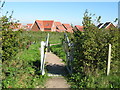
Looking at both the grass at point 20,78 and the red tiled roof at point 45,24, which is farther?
the red tiled roof at point 45,24

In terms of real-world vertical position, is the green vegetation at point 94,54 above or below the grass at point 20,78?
above

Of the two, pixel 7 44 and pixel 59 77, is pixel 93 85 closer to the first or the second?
pixel 59 77

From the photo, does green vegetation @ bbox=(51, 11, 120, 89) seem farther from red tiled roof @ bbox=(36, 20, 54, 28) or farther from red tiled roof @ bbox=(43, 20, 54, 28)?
red tiled roof @ bbox=(43, 20, 54, 28)

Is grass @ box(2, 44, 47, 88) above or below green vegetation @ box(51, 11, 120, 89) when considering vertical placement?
below

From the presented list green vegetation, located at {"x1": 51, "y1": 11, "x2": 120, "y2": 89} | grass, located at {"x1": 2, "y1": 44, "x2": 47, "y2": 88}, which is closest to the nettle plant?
green vegetation, located at {"x1": 51, "y1": 11, "x2": 120, "y2": 89}

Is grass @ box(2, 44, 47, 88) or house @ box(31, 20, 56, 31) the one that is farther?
house @ box(31, 20, 56, 31)

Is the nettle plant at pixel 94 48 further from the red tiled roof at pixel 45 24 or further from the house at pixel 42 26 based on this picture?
the red tiled roof at pixel 45 24

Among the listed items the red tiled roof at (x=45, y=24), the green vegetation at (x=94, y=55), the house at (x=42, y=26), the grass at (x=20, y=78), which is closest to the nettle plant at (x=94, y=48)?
the green vegetation at (x=94, y=55)

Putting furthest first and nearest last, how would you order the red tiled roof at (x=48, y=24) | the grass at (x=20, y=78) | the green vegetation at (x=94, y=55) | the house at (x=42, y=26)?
the red tiled roof at (x=48, y=24) < the house at (x=42, y=26) < the green vegetation at (x=94, y=55) < the grass at (x=20, y=78)

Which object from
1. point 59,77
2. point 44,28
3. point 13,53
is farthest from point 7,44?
point 44,28

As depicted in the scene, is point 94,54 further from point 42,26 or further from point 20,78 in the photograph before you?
point 42,26

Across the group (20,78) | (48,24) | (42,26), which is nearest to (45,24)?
(48,24)

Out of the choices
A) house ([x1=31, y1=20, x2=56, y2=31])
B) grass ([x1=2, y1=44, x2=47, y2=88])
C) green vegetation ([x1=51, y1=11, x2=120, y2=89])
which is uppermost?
house ([x1=31, y1=20, x2=56, y2=31])

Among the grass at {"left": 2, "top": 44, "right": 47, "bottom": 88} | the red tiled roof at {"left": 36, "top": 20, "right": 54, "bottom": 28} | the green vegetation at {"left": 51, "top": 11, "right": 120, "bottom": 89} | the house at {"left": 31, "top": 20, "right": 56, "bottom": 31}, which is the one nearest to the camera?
the grass at {"left": 2, "top": 44, "right": 47, "bottom": 88}
